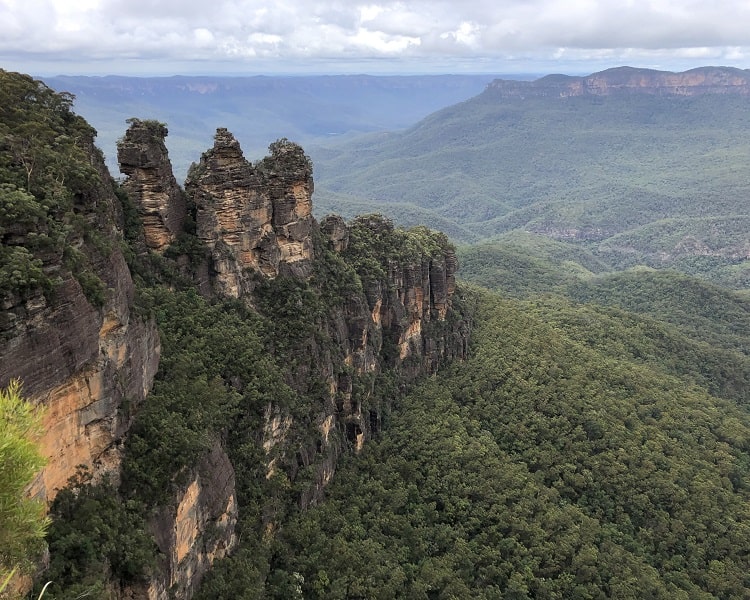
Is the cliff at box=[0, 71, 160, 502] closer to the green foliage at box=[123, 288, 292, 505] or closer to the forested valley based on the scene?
the forested valley

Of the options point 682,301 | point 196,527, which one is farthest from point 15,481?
point 682,301

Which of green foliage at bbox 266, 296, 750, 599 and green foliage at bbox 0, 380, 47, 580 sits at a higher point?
green foliage at bbox 0, 380, 47, 580

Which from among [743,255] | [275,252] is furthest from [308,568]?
[743,255]

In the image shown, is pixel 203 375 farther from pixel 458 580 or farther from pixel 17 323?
pixel 458 580

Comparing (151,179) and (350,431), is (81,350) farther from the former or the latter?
(350,431)

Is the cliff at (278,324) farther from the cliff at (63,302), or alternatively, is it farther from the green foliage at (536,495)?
the green foliage at (536,495)

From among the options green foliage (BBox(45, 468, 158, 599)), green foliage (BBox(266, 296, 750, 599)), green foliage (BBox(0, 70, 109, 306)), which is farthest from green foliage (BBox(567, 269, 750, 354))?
green foliage (BBox(0, 70, 109, 306))
